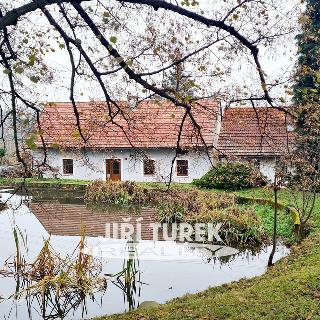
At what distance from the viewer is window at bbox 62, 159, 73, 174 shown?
92.3 feet

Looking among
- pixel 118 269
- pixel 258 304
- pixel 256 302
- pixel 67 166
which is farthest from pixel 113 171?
pixel 258 304

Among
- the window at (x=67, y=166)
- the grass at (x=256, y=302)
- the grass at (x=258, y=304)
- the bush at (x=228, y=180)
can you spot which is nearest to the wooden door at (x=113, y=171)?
the window at (x=67, y=166)

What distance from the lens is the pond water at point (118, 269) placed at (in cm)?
826

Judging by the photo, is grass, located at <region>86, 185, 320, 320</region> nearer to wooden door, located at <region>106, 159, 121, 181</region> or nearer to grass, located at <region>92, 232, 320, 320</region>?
grass, located at <region>92, 232, 320, 320</region>

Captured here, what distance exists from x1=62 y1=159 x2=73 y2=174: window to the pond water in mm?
11766

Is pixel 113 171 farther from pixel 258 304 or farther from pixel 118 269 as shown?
pixel 258 304

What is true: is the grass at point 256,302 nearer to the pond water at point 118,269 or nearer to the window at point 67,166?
the pond water at point 118,269

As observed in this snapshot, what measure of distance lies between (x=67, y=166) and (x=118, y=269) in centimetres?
1872

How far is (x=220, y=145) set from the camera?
25719mm

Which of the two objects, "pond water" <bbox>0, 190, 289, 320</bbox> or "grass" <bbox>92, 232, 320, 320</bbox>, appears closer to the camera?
"grass" <bbox>92, 232, 320, 320</bbox>

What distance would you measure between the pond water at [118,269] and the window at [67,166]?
463 inches

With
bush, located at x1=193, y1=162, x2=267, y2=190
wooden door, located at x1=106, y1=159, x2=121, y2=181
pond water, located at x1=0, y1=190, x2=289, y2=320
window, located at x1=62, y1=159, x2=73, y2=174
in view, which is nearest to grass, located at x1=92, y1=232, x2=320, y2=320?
pond water, located at x1=0, y1=190, x2=289, y2=320

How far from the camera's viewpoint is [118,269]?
10133 mm

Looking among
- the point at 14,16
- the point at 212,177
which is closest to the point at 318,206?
the point at 212,177
